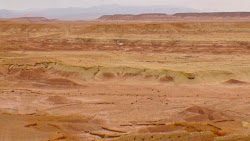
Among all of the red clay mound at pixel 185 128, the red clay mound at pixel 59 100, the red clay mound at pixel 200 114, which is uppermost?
the red clay mound at pixel 185 128

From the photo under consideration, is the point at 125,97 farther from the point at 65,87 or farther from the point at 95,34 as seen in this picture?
the point at 95,34

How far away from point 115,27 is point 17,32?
21582 mm

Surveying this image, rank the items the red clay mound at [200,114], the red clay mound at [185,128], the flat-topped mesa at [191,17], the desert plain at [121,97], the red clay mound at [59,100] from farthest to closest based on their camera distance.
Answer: the flat-topped mesa at [191,17] → the red clay mound at [59,100] → the red clay mound at [200,114] → the desert plain at [121,97] → the red clay mound at [185,128]

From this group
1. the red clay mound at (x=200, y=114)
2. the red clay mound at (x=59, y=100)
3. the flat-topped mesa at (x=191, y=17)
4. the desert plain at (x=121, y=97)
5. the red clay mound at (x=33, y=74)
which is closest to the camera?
the desert plain at (x=121, y=97)

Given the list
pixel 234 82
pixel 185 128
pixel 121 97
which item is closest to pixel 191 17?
pixel 234 82

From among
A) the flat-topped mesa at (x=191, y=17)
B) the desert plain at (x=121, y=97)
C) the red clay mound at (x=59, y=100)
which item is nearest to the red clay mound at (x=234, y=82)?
the desert plain at (x=121, y=97)

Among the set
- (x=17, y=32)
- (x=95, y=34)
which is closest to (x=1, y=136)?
(x=95, y=34)

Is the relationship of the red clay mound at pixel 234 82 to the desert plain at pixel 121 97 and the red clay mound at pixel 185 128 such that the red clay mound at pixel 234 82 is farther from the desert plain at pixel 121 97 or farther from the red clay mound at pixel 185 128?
the red clay mound at pixel 185 128

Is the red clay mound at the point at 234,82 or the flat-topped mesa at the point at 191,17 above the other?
the flat-topped mesa at the point at 191,17

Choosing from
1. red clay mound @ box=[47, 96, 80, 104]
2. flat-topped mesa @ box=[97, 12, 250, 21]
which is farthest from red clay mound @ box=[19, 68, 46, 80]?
flat-topped mesa @ box=[97, 12, 250, 21]

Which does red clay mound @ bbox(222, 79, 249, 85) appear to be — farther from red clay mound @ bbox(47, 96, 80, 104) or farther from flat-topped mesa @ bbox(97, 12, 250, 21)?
flat-topped mesa @ bbox(97, 12, 250, 21)

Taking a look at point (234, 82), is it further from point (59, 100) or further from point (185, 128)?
point (59, 100)

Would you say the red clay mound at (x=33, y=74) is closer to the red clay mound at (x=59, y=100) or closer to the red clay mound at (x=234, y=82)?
the red clay mound at (x=59, y=100)

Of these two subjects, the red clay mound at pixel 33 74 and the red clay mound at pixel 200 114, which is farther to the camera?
the red clay mound at pixel 33 74
